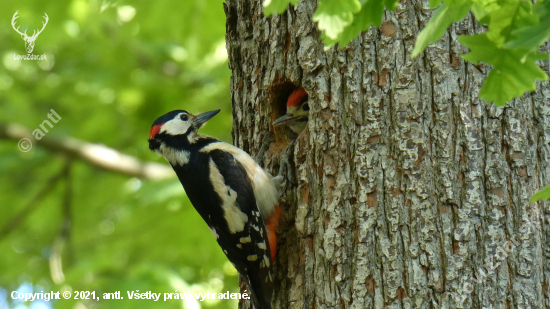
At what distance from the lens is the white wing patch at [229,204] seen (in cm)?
361

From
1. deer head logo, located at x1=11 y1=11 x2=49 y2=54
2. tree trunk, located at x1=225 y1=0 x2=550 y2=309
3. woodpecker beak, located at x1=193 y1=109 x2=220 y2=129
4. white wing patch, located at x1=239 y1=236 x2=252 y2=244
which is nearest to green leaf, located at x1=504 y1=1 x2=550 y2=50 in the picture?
tree trunk, located at x1=225 y1=0 x2=550 y2=309

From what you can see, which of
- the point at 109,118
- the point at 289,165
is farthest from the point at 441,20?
the point at 109,118

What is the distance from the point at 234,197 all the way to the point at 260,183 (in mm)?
229

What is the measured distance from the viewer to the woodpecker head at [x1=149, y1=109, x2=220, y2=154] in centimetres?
405

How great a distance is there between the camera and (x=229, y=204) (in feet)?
12.0

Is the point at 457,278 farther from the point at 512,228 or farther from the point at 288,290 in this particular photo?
the point at 288,290

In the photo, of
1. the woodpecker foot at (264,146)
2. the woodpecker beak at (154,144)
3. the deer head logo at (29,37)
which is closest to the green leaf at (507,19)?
the woodpecker foot at (264,146)

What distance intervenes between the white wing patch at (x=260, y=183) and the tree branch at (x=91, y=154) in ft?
8.91

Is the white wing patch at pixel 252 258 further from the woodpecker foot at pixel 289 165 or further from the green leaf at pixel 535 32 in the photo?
the green leaf at pixel 535 32

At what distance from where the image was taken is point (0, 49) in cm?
679

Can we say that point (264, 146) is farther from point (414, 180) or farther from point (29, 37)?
point (29, 37)

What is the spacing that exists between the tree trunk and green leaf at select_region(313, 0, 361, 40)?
1292mm

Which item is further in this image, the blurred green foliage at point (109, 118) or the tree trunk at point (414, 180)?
the blurred green foliage at point (109, 118)

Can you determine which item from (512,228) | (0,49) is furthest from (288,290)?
(0,49)
